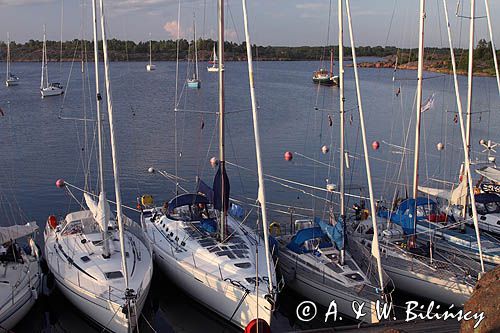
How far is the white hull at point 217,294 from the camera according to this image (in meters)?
18.1

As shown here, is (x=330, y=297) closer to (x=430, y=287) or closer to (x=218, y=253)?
(x=430, y=287)

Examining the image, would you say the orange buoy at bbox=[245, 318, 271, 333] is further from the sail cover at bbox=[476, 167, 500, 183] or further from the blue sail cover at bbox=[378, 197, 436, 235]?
the sail cover at bbox=[476, 167, 500, 183]

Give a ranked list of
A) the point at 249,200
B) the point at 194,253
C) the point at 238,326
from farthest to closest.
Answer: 1. the point at 249,200
2. the point at 194,253
3. the point at 238,326

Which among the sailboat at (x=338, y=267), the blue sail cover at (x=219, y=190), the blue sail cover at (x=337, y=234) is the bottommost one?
the sailboat at (x=338, y=267)

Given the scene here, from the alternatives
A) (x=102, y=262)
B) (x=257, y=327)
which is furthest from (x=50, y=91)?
(x=257, y=327)

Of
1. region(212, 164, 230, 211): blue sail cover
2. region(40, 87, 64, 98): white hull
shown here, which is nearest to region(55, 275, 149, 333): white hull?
region(212, 164, 230, 211): blue sail cover

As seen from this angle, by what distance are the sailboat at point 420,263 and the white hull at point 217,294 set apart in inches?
225

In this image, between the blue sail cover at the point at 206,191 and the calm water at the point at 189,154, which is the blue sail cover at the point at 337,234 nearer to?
the calm water at the point at 189,154

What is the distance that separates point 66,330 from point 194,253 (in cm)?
512

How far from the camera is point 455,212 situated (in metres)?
27.5

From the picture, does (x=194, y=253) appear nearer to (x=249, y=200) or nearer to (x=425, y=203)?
(x=425, y=203)

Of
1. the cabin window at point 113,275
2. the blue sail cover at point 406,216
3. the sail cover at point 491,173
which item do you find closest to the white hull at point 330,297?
the blue sail cover at point 406,216

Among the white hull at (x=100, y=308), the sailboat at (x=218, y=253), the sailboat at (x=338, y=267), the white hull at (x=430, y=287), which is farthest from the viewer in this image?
the white hull at (x=430, y=287)

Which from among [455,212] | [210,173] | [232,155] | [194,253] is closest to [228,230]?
[194,253]
